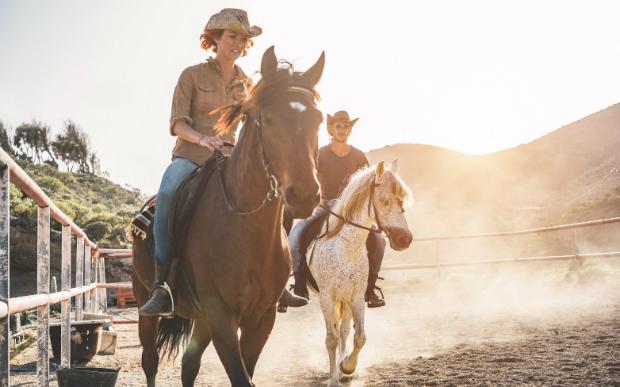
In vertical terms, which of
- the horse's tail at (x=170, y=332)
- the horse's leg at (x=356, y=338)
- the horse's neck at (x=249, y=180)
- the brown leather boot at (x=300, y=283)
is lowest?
the horse's leg at (x=356, y=338)

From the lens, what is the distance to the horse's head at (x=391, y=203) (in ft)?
15.5

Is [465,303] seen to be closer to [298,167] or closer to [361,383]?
[361,383]

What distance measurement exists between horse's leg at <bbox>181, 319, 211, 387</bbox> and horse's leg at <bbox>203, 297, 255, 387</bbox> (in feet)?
2.10

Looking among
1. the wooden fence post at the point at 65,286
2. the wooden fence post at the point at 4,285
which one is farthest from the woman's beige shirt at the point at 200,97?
the wooden fence post at the point at 65,286

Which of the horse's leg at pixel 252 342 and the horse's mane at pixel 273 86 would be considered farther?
the horse's leg at pixel 252 342

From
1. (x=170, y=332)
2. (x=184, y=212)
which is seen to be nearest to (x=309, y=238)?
(x=170, y=332)

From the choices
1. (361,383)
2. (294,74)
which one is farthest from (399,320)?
(294,74)

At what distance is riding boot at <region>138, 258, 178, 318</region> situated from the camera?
100 inches

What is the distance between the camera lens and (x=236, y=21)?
3246 mm

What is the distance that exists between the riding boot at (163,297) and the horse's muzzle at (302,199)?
1103 mm

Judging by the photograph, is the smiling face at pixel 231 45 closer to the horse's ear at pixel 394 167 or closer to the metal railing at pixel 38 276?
the metal railing at pixel 38 276

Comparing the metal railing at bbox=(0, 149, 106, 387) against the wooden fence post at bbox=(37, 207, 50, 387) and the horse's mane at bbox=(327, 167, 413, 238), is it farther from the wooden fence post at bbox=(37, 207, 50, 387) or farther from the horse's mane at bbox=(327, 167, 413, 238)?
the horse's mane at bbox=(327, 167, 413, 238)

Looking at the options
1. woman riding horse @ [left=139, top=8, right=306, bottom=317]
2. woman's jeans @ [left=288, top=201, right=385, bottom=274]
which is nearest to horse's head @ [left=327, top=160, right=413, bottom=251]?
woman's jeans @ [left=288, top=201, right=385, bottom=274]

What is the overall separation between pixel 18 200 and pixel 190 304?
2268 centimetres
